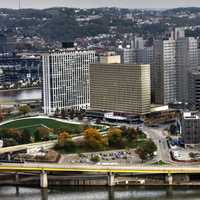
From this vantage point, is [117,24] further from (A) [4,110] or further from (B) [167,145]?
(B) [167,145]

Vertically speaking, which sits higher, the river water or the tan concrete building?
the tan concrete building

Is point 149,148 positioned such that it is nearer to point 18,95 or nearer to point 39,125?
point 39,125

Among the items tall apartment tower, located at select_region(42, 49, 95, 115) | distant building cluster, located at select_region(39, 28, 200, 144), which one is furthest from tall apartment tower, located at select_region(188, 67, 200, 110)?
tall apartment tower, located at select_region(42, 49, 95, 115)

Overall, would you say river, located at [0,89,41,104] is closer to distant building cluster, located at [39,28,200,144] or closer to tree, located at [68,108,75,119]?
distant building cluster, located at [39,28,200,144]

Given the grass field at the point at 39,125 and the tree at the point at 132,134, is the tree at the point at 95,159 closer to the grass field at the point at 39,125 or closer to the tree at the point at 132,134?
the tree at the point at 132,134

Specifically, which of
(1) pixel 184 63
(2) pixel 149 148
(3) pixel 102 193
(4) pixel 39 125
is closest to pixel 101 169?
(3) pixel 102 193
